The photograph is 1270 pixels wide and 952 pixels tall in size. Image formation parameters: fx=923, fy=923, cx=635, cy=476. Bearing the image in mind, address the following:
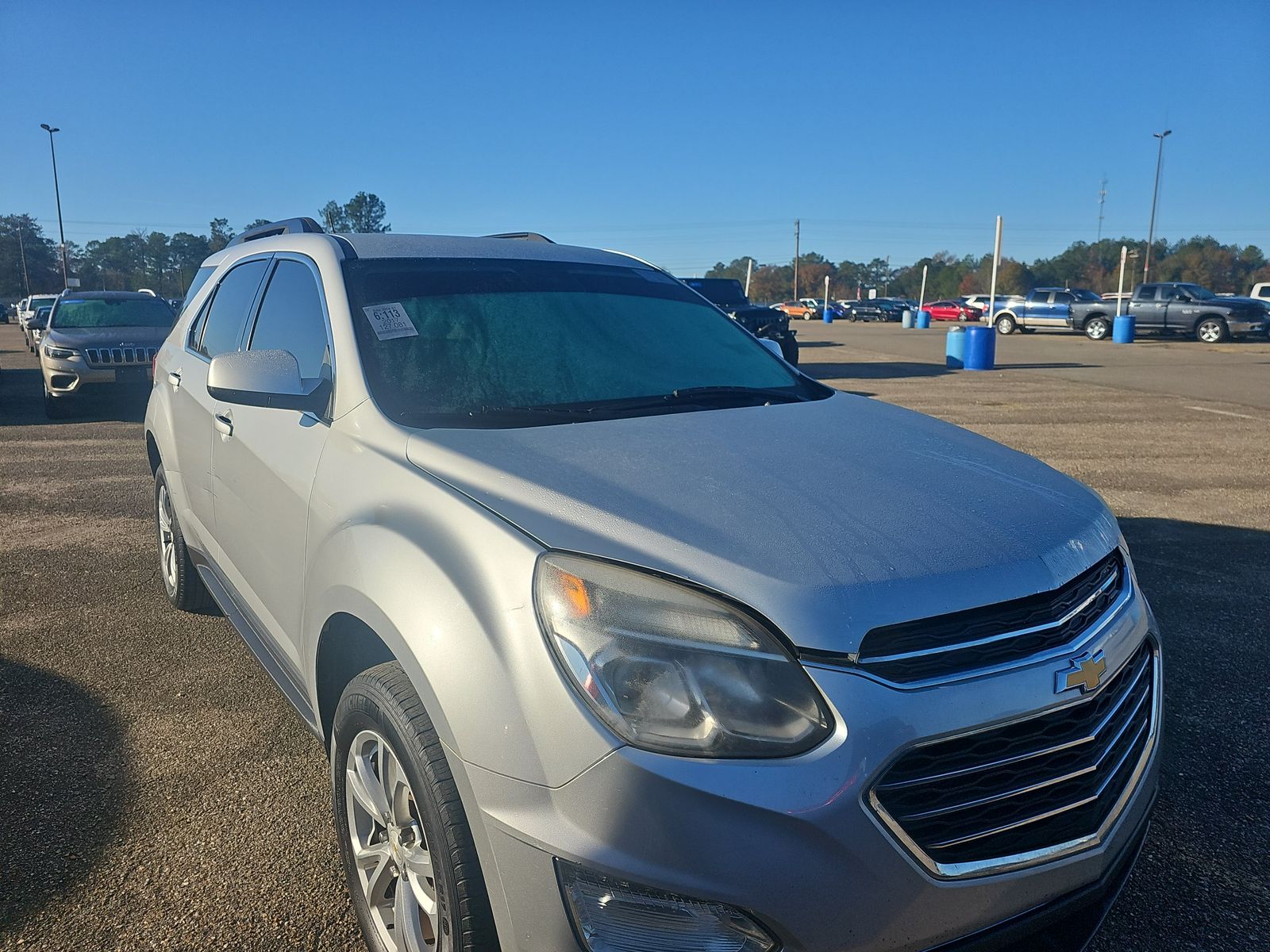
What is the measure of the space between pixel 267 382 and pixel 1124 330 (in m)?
31.6

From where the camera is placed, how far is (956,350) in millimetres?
20297

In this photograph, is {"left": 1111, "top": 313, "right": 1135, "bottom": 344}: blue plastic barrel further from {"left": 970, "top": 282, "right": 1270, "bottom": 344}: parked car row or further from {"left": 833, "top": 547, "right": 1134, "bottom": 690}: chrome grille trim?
{"left": 833, "top": 547, "right": 1134, "bottom": 690}: chrome grille trim

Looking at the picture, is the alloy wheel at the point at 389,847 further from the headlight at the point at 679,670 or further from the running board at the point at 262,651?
the headlight at the point at 679,670

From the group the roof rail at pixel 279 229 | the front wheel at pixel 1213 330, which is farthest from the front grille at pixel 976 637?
the front wheel at pixel 1213 330

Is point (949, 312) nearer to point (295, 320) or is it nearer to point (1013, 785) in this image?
point (295, 320)

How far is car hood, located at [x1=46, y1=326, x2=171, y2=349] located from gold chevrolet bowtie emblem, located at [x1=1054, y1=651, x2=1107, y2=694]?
38.0ft

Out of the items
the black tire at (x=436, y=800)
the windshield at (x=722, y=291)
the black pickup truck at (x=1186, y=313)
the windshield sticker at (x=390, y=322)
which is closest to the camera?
the black tire at (x=436, y=800)

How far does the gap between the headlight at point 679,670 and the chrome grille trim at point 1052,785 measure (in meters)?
0.19

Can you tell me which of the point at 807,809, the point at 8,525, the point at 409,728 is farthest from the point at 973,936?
the point at 8,525

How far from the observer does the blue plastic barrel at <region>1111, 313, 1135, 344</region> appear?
29031 mm

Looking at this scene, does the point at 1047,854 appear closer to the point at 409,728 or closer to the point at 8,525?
the point at 409,728

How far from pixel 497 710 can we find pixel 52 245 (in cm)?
13266

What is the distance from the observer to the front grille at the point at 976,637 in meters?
1.59

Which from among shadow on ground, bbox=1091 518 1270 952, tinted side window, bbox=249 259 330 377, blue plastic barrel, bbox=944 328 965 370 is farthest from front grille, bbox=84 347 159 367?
blue plastic barrel, bbox=944 328 965 370
